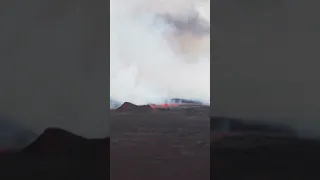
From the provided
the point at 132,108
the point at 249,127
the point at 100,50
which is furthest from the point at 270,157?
the point at 100,50

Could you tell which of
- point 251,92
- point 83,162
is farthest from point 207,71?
point 83,162

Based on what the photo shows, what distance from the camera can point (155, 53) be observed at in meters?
2.78

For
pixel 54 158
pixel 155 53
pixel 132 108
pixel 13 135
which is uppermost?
pixel 155 53

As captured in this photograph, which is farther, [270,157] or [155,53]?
[155,53]

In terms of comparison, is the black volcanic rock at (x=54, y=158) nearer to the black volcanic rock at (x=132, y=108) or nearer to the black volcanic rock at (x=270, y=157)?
the black volcanic rock at (x=132, y=108)

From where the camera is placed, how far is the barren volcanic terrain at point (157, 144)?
277 centimetres

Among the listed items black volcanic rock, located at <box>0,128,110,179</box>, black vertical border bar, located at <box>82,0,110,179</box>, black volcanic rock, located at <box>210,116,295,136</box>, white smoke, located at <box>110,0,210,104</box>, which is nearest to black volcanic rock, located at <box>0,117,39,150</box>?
black volcanic rock, located at <box>0,128,110,179</box>

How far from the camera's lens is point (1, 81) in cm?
263

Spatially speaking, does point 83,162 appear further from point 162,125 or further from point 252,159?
point 252,159

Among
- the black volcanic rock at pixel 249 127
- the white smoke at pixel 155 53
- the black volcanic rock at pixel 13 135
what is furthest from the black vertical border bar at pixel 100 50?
the black volcanic rock at pixel 249 127

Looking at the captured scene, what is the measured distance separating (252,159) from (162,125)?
0.58m

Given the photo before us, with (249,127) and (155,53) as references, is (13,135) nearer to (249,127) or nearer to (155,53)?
(155,53)

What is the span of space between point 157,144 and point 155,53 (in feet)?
1.85

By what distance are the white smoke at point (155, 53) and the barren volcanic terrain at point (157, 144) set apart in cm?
12
